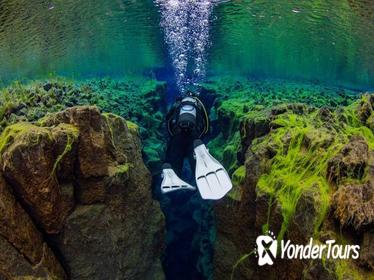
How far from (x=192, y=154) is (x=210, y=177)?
138 cm

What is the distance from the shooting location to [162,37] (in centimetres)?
1911

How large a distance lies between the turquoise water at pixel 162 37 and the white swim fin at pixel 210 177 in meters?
9.04

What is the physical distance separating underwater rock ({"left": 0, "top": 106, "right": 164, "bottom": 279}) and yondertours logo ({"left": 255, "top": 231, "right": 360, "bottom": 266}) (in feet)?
8.98

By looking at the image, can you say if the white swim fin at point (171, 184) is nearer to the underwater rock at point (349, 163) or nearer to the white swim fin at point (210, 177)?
the white swim fin at point (210, 177)

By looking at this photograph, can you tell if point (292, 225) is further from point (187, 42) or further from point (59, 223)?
point (187, 42)

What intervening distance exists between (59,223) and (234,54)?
2176 cm

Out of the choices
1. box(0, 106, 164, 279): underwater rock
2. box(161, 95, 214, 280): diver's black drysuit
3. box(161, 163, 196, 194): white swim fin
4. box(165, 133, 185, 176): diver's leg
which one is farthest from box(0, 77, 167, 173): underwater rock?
box(0, 106, 164, 279): underwater rock

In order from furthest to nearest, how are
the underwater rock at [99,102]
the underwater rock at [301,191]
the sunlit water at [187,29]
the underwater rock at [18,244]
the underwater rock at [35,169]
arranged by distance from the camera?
1. the sunlit water at [187,29]
2. the underwater rock at [99,102]
3. the underwater rock at [35,169]
4. the underwater rock at [18,244]
5. the underwater rock at [301,191]

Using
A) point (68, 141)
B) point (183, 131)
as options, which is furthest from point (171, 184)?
point (68, 141)

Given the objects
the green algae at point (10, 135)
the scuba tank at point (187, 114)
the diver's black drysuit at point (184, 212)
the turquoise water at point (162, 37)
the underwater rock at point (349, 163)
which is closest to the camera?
the underwater rock at point (349, 163)

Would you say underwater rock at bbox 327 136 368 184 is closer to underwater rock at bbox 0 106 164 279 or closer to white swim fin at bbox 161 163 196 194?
white swim fin at bbox 161 163 196 194

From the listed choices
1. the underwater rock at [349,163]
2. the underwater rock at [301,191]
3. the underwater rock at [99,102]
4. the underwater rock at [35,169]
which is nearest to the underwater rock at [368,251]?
the underwater rock at [301,191]

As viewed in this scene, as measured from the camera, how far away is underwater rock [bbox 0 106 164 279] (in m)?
4.75

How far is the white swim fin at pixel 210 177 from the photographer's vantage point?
597 centimetres
